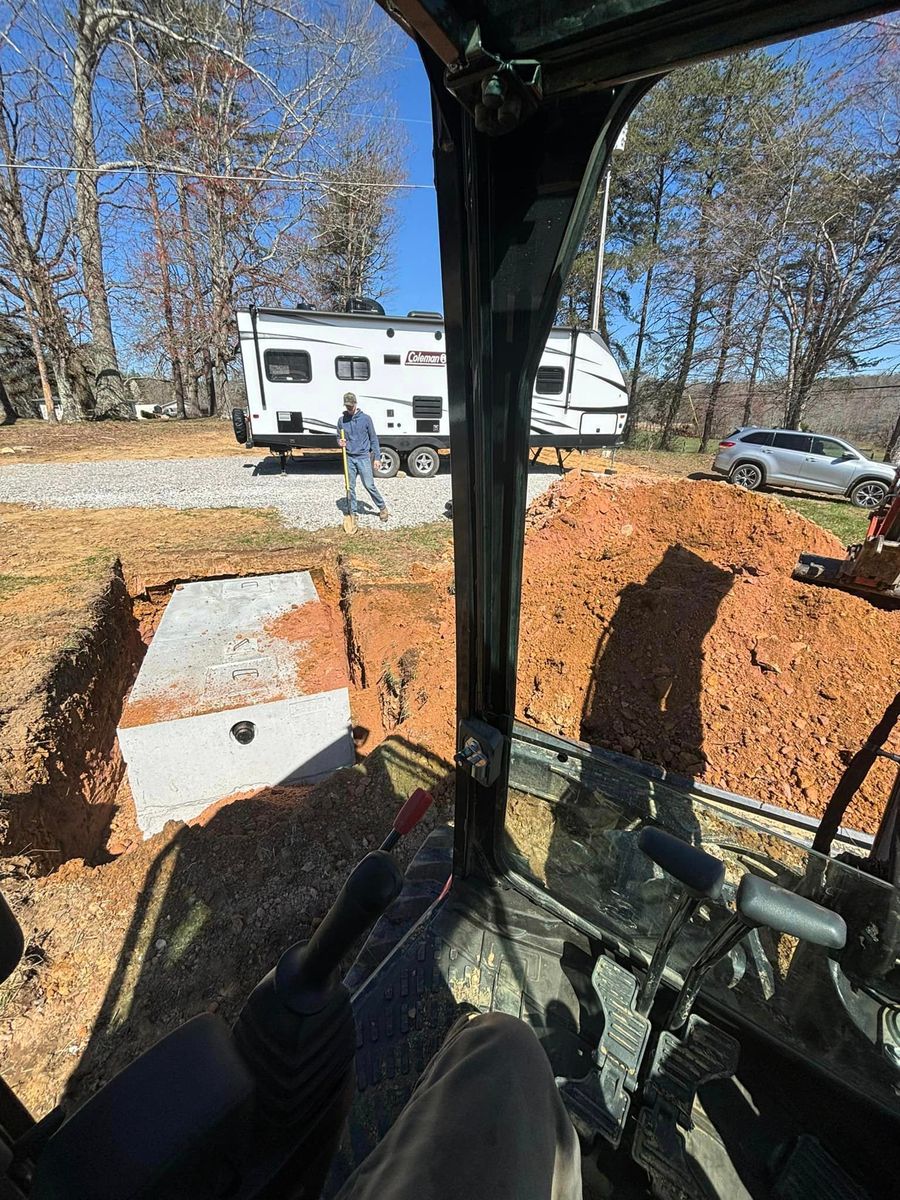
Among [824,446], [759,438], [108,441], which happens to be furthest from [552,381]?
[108,441]

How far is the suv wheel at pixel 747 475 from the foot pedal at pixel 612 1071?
539 inches

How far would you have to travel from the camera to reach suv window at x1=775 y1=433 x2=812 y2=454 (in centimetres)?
1187

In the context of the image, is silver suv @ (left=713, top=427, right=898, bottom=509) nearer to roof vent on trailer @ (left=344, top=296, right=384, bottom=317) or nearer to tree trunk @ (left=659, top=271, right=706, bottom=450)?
tree trunk @ (left=659, top=271, right=706, bottom=450)

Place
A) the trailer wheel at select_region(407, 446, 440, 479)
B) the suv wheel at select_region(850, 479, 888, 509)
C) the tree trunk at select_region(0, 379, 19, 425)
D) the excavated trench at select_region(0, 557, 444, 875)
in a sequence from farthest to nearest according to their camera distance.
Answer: the tree trunk at select_region(0, 379, 19, 425), the trailer wheel at select_region(407, 446, 440, 479), the suv wheel at select_region(850, 479, 888, 509), the excavated trench at select_region(0, 557, 444, 875)

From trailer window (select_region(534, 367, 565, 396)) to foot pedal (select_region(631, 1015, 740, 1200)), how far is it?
12.9 metres

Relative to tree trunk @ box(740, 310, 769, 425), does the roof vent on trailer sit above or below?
above

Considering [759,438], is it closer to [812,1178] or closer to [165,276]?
[812,1178]

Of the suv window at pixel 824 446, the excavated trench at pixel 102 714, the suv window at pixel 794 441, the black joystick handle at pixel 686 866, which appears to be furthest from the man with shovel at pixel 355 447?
the suv window at pixel 824 446

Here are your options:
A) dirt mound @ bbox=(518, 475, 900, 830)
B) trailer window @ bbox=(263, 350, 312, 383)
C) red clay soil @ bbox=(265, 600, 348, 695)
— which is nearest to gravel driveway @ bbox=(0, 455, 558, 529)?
trailer window @ bbox=(263, 350, 312, 383)

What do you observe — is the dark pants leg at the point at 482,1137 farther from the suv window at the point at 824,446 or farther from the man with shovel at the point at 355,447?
the suv window at the point at 824,446

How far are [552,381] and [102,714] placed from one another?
12017 mm

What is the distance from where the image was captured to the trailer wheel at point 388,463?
13070mm

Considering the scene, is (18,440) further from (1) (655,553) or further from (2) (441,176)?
(2) (441,176)

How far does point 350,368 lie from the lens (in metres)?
12.2
